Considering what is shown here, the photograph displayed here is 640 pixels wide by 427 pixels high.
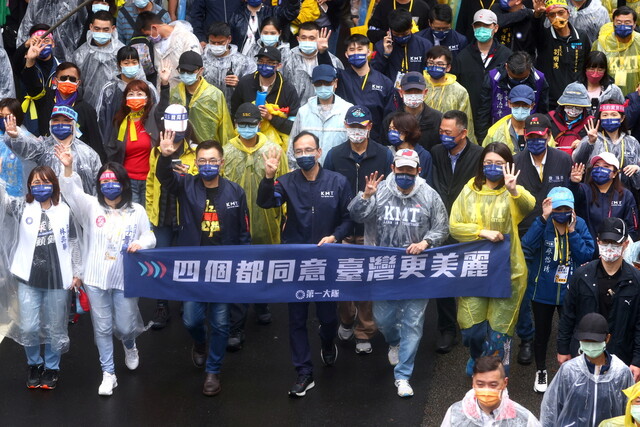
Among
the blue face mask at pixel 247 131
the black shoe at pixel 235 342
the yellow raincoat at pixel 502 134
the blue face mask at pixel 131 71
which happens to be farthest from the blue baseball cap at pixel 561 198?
the blue face mask at pixel 131 71

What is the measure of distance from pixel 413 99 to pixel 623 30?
2915mm

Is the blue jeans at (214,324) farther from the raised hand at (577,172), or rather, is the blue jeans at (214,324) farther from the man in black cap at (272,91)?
Answer: the raised hand at (577,172)

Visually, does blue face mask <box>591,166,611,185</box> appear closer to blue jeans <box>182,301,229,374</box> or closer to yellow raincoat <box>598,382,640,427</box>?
yellow raincoat <box>598,382,640,427</box>

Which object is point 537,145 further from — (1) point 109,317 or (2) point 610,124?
(1) point 109,317

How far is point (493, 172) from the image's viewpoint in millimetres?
9781

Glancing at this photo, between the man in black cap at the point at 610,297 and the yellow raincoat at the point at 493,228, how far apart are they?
0.74 metres

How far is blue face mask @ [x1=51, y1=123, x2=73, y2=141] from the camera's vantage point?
428 inches

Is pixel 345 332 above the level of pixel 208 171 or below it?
below

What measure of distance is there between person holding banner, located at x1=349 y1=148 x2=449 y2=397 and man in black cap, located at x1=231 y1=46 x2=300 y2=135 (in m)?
1.97

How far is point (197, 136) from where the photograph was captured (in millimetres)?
11734

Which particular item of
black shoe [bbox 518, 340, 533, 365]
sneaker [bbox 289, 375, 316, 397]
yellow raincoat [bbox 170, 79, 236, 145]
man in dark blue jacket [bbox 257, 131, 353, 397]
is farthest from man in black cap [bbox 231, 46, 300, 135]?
black shoe [bbox 518, 340, 533, 365]

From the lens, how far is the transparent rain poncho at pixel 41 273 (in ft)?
32.9

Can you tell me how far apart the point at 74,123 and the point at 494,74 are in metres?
4.21

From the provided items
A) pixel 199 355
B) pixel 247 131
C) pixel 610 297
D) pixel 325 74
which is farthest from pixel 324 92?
pixel 610 297
